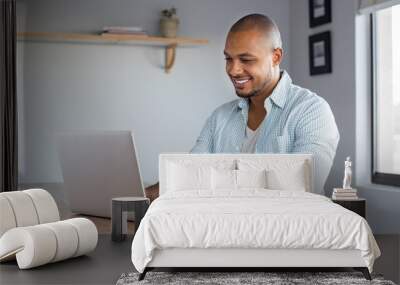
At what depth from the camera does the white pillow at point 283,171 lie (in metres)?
4.66

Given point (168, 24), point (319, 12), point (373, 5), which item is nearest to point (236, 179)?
point (373, 5)

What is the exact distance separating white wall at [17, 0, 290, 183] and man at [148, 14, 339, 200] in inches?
75.2

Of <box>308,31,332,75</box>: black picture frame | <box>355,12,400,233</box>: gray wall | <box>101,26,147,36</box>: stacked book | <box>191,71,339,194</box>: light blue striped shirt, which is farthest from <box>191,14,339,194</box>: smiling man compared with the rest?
<box>101,26,147,36</box>: stacked book

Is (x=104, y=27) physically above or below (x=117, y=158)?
above

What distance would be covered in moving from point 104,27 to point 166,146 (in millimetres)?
1267

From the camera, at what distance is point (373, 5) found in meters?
5.84

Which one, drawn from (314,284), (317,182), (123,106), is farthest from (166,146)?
(314,284)

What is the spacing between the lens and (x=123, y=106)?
716cm

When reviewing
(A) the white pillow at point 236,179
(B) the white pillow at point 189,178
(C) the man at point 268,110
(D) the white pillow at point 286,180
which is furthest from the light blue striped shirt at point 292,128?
(B) the white pillow at point 189,178

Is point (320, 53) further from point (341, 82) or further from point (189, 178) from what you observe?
point (189, 178)

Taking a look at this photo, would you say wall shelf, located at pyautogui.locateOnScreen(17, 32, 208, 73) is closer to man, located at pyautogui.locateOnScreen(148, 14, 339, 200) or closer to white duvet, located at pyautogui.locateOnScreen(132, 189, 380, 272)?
man, located at pyautogui.locateOnScreen(148, 14, 339, 200)

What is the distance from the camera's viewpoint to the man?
5.14 meters

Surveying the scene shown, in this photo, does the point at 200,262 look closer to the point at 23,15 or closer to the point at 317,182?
the point at 317,182

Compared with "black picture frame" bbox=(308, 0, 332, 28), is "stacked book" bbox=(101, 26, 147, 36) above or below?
below
